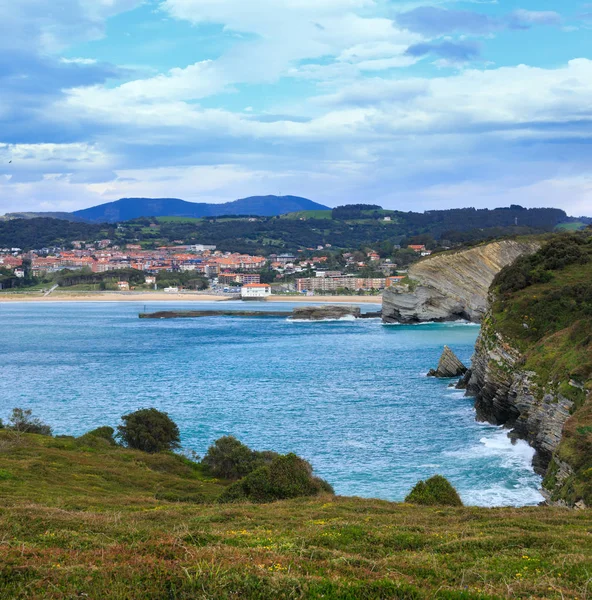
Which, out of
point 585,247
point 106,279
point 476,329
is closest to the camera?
point 585,247

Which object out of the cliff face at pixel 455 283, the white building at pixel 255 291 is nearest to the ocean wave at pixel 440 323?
the cliff face at pixel 455 283

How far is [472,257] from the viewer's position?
8919 centimetres

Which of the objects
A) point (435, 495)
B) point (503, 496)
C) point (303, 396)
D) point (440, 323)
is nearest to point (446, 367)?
point (303, 396)

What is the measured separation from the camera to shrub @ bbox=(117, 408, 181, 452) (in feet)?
87.9

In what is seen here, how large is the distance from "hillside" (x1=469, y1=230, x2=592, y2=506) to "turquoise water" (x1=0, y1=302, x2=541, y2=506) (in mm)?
1350

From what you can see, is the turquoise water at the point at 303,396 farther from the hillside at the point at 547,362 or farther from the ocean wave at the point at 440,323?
the ocean wave at the point at 440,323

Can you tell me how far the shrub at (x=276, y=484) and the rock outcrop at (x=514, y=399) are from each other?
7.19 metres

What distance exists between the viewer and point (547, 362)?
27562 mm

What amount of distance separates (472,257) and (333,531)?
82.3 m

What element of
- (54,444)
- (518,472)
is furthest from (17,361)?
(518,472)

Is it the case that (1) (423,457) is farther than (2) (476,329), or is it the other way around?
(2) (476,329)

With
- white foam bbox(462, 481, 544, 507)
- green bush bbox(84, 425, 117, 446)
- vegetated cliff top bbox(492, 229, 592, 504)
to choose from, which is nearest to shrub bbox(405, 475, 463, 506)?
white foam bbox(462, 481, 544, 507)

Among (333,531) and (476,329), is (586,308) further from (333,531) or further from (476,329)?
(476,329)

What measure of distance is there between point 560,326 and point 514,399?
484 centimetres
